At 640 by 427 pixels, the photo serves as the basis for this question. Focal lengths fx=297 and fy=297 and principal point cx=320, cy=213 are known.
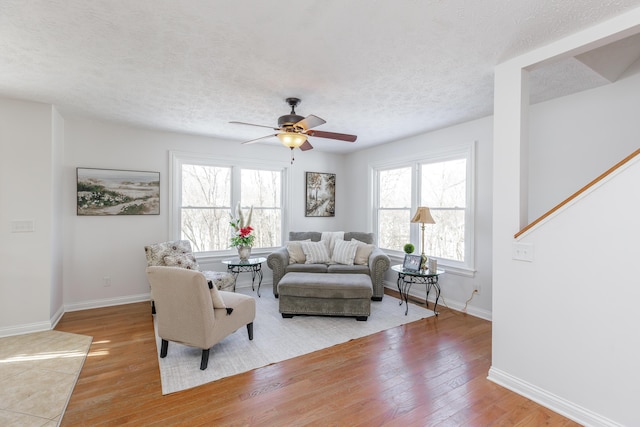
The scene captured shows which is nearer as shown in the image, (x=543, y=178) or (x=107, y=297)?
(x=543, y=178)

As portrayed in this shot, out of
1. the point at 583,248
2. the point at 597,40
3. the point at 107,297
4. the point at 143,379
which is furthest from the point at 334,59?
the point at 107,297

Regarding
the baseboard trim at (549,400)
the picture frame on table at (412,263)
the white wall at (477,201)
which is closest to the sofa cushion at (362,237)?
the white wall at (477,201)

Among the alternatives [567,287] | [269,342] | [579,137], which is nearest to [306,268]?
[269,342]

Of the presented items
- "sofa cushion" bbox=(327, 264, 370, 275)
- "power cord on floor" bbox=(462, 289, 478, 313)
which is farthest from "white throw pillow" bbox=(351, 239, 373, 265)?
"power cord on floor" bbox=(462, 289, 478, 313)

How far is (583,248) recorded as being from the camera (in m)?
2.00

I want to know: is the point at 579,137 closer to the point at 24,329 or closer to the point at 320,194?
the point at 320,194

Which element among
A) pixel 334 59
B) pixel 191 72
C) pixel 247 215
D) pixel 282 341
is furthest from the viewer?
pixel 247 215

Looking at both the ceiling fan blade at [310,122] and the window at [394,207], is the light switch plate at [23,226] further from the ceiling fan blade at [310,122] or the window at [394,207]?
the window at [394,207]

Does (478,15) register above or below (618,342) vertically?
above

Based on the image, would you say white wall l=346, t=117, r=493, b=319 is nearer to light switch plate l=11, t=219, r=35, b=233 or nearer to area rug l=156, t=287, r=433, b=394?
area rug l=156, t=287, r=433, b=394

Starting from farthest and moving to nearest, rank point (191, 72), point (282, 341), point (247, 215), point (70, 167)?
1. point (247, 215)
2. point (70, 167)
3. point (282, 341)
4. point (191, 72)

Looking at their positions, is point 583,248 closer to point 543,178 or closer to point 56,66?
point 543,178

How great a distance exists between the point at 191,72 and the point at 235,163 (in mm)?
2596

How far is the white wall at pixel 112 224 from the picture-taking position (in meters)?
4.00
